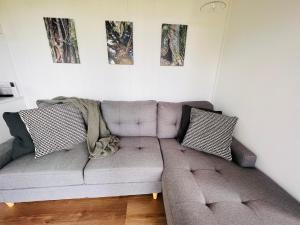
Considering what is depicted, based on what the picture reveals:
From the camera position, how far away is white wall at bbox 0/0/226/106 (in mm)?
1700

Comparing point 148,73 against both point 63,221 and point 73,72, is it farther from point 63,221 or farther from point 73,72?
point 63,221

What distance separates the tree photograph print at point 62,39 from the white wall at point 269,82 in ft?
6.25

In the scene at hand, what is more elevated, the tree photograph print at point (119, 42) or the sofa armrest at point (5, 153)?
the tree photograph print at point (119, 42)

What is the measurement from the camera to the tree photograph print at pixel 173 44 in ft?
6.00

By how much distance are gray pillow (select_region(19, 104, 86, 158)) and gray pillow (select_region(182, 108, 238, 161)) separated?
1.15m

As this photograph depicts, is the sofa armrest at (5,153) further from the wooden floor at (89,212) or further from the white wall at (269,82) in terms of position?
the white wall at (269,82)

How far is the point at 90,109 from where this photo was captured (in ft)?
5.39

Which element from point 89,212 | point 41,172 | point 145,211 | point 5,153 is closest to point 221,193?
point 145,211

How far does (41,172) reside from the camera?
4.01 ft

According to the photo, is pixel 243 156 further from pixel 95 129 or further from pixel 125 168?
pixel 95 129

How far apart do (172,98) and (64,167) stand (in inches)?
60.4

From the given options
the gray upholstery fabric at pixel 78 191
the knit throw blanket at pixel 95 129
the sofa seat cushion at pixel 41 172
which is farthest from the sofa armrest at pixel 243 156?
the sofa seat cushion at pixel 41 172

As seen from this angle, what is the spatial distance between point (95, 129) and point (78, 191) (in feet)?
1.96

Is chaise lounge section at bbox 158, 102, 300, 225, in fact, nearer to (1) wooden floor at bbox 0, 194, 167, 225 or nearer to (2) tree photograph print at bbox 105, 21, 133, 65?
(1) wooden floor at bbox 0, 194, 167, 225
